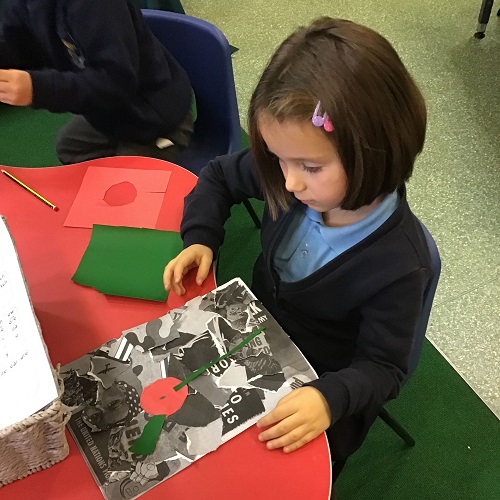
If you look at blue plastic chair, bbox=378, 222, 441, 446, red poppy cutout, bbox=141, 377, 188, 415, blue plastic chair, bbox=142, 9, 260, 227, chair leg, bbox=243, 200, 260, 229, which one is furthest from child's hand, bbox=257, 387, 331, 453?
chair leg, bbox=243, 200, 260, 229

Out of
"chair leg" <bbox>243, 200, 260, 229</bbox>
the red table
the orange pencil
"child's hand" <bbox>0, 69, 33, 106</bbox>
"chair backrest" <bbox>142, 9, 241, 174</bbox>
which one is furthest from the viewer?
"chair leg" <bbox>243, 200, 260, 229</bbox>

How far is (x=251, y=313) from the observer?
817 millimetres

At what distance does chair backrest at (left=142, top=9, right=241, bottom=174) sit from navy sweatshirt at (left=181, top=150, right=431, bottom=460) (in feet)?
1.25

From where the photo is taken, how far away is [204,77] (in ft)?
4.48

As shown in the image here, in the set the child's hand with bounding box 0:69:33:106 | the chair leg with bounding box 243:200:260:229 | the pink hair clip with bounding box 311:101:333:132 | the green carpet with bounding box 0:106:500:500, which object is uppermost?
the pink hair clip with bounding box 311:101:333:132

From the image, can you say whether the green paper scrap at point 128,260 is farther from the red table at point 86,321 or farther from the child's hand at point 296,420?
the child's hand at point 296,420

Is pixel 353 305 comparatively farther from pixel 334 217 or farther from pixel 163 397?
pixel 163 397

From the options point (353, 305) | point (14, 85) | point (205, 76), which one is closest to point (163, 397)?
point (353, 305)

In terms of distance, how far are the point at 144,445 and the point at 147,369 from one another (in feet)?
0.35

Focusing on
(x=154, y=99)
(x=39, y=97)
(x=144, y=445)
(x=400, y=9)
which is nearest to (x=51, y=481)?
(x=144, y=445)

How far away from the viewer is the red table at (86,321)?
0.66 m

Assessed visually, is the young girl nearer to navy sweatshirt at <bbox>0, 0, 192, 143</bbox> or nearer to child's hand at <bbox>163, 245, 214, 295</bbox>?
child's hand at <bbox>163, 245, 214, 295</bbox>

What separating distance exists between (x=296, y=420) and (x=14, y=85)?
2.85 feet

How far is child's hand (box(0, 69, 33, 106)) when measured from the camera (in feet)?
3.70
